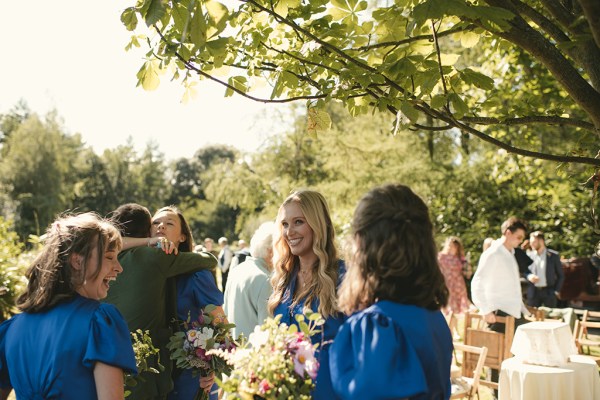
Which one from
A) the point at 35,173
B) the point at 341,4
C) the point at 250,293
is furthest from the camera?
the point at 35,173

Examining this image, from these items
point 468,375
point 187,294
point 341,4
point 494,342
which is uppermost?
point 341,4

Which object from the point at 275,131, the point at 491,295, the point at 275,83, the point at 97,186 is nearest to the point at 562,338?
the point at 491,295

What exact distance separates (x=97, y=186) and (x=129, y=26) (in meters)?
54.1

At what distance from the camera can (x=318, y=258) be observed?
10.1ft

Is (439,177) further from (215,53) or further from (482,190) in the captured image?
(215,53)

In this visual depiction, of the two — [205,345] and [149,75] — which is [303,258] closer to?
[205,345]

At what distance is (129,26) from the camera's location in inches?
85.2

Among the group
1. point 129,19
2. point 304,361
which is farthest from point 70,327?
point 129,19

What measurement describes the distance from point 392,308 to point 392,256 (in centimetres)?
16

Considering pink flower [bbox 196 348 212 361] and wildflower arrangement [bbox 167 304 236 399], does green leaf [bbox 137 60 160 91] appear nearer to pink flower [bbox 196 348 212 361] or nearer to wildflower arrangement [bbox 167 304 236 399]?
wildflower arrangement [bbox 167 304 236 399]

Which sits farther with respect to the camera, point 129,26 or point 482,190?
point 482,190

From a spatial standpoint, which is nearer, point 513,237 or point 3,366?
point 3,366

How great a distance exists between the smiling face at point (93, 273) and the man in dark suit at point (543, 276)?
914cm

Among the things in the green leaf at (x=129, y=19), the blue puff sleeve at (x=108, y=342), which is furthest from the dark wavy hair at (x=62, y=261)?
the green leaf at (x=129, y=19)
